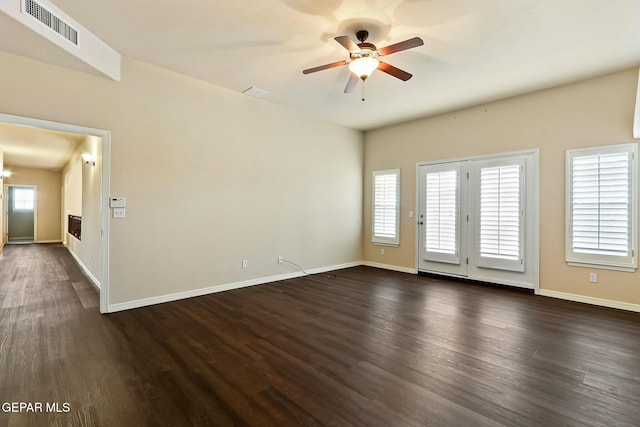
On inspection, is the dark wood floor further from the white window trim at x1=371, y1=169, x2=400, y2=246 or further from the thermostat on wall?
the white window trim at x1=371, y1=169, x2=400, y2=246

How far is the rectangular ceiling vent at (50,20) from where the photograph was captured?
2.54 m

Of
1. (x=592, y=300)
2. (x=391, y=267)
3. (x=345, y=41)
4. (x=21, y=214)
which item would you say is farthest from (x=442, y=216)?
(x=21, y=214)

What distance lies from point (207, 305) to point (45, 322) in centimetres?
166

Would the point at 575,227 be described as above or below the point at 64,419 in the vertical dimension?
above

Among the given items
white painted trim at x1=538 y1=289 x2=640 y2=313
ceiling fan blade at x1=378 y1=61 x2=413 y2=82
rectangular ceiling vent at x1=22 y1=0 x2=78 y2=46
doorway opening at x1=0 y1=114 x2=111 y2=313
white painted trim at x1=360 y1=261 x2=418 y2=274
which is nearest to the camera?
rectangular ceiling vent at x1=22 y1=0 x2=78 y2=46

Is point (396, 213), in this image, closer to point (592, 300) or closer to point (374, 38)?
point (592, 300)

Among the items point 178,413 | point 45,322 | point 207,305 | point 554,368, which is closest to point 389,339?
point 554,368

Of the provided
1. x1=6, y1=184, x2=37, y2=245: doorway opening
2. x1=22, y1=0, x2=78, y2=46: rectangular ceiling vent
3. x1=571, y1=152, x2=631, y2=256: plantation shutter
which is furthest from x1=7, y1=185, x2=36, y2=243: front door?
x1=571, y1=152, x2=631, y2=256: plantation shutter

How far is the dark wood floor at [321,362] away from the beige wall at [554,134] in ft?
1.37

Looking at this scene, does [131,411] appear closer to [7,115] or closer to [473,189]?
[7,115]

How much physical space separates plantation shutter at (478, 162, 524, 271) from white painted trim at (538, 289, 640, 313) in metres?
0.50

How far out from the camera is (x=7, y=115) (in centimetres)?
297

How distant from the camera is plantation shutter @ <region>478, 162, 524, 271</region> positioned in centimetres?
475

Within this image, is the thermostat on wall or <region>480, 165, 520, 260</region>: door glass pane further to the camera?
<region>480, 165, 520, 260</region>: door glass pane
